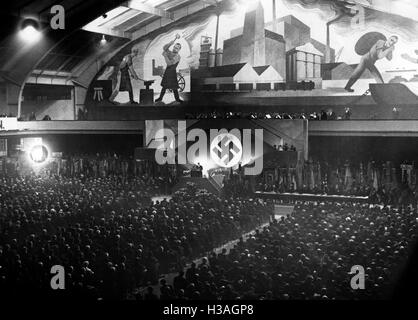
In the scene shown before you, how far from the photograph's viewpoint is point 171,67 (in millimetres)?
35062

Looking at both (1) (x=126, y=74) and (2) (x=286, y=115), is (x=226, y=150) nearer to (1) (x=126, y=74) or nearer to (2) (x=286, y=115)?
(2) (x=286, y=115)

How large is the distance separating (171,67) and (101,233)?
21.6 meters

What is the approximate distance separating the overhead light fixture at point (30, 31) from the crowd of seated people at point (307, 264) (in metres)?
20.1

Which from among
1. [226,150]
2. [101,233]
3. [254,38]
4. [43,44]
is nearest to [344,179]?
[226,150]

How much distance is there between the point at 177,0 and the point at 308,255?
81.9ft

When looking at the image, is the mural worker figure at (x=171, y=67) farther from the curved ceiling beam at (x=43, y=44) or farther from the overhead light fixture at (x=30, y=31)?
the overhead light fixture at (x=30, y=31)

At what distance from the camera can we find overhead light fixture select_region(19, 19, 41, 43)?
95.8ft

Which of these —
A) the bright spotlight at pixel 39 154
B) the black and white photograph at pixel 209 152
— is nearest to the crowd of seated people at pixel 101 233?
the black and white photograph at pixel 209 152

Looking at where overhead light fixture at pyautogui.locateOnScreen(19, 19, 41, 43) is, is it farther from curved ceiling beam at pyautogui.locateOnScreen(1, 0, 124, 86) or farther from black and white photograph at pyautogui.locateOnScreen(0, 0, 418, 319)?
curved ceiling beam at pyautogui.locateOnScreen(1, 0, 124, 86)

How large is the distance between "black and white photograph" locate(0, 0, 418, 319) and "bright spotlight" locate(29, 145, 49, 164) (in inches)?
3.4

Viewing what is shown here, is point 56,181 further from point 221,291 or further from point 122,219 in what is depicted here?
point 221,291

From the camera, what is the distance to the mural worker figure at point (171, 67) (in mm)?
34938

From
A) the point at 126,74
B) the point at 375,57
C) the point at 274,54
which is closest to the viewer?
the point at 375,57
